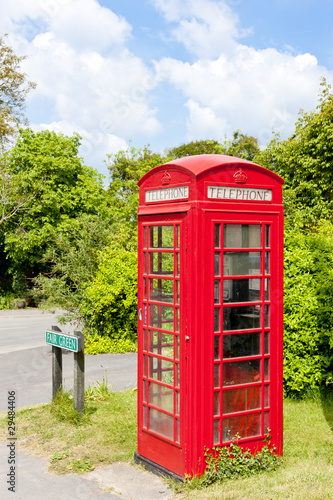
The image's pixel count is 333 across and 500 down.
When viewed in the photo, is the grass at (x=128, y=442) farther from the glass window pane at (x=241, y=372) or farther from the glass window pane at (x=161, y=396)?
the glass window pane at (x=241, y=372)

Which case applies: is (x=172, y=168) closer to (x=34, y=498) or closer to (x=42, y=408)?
(x=34, y=498)

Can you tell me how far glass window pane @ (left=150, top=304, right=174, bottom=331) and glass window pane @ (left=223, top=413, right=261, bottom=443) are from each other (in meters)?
1.07

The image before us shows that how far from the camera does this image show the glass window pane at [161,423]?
203 inches

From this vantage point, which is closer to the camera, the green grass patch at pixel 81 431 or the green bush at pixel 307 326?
the green grass patch at pixel 81 431

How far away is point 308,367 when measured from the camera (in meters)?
7.50

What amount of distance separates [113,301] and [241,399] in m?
7.61

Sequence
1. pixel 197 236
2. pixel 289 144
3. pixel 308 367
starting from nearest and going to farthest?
pixel 197 236
pixel 308 367
pixel 289 144

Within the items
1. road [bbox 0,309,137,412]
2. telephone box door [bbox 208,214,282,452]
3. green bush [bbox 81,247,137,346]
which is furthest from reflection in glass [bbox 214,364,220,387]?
green bush [bbox 81,247,137,346]

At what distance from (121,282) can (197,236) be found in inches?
315

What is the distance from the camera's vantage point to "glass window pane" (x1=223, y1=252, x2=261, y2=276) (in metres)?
Result: 4.98

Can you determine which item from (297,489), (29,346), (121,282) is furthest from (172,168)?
(29,346)

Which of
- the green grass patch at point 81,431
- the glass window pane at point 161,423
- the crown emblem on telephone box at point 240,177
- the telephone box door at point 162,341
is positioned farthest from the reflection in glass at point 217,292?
the green grass patch at point 81,431

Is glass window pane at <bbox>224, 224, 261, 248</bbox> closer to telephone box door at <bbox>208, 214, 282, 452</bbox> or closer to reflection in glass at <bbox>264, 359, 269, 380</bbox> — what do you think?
telephone box door at <bbox>208, 214, 282, 452</bbox>

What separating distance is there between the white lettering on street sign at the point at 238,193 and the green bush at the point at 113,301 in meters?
7.55
